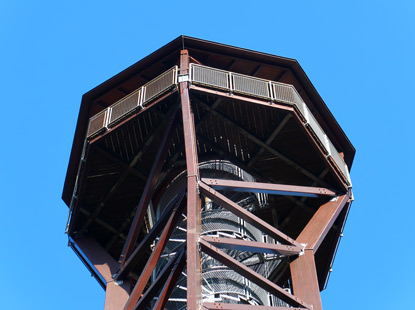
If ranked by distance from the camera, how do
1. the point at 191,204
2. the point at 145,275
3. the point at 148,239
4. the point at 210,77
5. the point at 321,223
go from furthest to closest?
the point at 210,77, the point at 321,223, the point at 148,239, the point at 145,275, the point at 191,204

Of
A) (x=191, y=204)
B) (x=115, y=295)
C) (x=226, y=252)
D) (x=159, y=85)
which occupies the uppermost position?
(x=159, y=85)

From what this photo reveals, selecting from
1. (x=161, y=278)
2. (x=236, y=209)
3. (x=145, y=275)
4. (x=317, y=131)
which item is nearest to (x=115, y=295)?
(x=145, y=275)

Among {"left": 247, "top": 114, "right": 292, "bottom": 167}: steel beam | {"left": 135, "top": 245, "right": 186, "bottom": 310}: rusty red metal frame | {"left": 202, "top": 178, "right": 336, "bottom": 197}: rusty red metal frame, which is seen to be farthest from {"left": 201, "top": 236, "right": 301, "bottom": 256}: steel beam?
{"left": 247, "top": 114, "right": 292, "bottom": 167}: steel beam

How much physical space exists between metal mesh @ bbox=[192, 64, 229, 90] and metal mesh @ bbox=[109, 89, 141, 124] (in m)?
1.66

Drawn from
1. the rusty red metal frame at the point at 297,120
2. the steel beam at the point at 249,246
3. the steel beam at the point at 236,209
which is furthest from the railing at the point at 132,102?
the steel beam at the point at 249,246

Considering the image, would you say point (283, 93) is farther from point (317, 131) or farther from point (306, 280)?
point (306, 280)

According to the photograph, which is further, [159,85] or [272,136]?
[272,136]

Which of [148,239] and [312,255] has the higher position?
[148,239]

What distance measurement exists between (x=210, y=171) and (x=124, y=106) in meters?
3.58

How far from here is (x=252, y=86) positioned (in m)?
20.0

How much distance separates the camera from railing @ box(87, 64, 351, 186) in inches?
780

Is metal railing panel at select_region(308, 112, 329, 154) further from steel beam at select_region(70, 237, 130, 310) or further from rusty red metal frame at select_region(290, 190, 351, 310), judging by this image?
steel beam at select_region(70, 237, 130, 310)

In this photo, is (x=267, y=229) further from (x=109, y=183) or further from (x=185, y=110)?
(x=109, y=183)

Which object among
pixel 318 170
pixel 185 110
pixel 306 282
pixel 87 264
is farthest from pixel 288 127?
pixel 87 264
